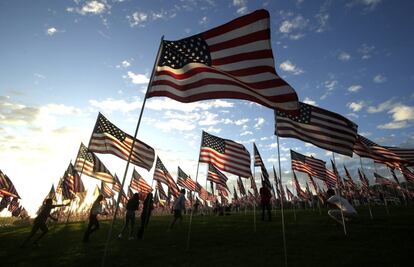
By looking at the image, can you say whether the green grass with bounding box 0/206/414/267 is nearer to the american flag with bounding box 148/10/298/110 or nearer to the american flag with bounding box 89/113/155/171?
the american flag with bounding box 148/10/298/110

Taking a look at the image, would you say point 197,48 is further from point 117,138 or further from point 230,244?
point 117,138

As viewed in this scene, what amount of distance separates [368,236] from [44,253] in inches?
546

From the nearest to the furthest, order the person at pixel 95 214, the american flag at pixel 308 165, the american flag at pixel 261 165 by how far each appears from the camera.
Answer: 1. the person at pixel 95 214
2. the american flag at pixel 261 165
3. the american flag at pixel 308 165

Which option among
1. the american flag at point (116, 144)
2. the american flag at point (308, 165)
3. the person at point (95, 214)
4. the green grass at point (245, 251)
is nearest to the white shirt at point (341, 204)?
the green grass at point (245, 251)

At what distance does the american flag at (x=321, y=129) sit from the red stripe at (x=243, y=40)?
21.1ft

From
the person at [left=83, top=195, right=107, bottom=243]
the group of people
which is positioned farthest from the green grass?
the person at [left=83, top=195, right=107, bottom=243]

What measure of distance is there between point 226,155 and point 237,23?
11.6m

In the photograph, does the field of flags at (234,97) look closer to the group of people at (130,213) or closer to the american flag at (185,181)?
the group of people at (130,213)

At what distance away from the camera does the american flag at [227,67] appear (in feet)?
28.6

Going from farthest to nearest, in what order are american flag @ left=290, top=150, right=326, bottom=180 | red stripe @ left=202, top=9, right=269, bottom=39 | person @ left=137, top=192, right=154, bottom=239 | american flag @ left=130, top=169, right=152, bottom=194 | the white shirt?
american flag @ left=130, top=169, right=152, bottom=194
american flag @ left=290, top=150, right=326, bottom=180
person @ left=137, top=192, right=154, bottom=239
the white shirt
red stripe @ left=202, top=9, right=269, bottom=39

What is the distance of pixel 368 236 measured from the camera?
12219mm

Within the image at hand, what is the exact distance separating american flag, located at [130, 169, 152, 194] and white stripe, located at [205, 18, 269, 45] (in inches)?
1103

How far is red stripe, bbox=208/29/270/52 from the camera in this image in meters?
8.63

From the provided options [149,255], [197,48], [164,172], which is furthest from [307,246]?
[164,172]
